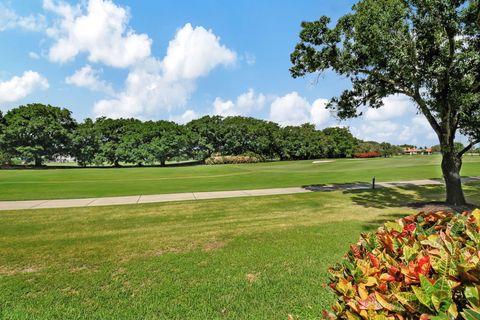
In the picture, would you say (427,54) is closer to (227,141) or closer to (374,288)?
(374,288)

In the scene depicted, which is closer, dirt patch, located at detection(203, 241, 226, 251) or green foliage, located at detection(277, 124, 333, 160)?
dirt patch, located at detection(203, 241, 226, 251)

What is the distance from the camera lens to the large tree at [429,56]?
9.15 meters

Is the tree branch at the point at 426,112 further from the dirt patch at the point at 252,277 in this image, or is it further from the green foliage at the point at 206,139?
the green foliage at the point at 206,139

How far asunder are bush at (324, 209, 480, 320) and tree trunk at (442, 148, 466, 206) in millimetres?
10196

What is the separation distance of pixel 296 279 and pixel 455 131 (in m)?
9.82

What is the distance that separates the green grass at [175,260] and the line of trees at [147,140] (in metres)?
55.7

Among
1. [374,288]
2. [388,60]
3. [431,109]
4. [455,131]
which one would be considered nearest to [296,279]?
[374,288]

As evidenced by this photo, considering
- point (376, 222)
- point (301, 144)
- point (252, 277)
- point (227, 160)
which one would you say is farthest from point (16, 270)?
point (301, 144)

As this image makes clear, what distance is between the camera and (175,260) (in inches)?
240

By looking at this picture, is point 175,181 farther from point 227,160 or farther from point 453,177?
point 227,160

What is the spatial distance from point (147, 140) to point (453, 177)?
65333 millimetres

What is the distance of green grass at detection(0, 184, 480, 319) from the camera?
4.30m

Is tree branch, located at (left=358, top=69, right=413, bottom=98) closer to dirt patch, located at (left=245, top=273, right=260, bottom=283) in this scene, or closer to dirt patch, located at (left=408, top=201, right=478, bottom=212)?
dirt patch, located at (left=408, top=201, right=478, bottom=212)

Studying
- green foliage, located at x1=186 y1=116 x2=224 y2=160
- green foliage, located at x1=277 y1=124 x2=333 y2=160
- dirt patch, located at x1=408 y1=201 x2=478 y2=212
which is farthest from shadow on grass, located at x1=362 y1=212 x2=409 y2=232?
green foliage, located at x1=277 y1=124 x2=333 y2=160
